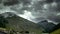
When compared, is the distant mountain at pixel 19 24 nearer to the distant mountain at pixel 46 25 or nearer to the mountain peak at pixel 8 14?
the mountain peak at pixel 8 14

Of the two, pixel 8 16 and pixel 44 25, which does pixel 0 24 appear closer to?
pixel 8 16

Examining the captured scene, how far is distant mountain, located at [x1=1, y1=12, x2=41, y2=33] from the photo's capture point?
5.96 m

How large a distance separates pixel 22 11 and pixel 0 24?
960mm

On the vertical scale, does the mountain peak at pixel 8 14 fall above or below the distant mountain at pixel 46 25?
above

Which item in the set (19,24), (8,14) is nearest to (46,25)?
(19,24)

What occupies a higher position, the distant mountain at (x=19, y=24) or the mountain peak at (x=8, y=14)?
the mountain peak at (x=8, y=14)

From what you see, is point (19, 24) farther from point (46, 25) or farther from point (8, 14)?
point (46, 25)

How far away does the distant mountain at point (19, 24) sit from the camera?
596 centimetres

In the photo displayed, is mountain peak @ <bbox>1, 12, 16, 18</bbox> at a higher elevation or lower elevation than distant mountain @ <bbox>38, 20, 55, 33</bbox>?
higher

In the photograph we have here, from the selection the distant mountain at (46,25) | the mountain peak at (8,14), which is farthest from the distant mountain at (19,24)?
the distant mountain at (46,25)

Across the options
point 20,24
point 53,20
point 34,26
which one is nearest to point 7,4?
point 20,24

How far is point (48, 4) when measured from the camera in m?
6.10

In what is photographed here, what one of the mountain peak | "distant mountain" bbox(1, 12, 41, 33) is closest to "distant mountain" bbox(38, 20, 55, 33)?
"distant mountain" bbox(1, 12, 41, 33)

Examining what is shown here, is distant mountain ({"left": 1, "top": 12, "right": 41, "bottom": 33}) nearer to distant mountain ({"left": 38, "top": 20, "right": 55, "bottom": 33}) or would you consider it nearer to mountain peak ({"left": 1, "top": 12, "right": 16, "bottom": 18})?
mountain peak ({"left": 1, "top": 12, "right": 16, "bottom": 18})
